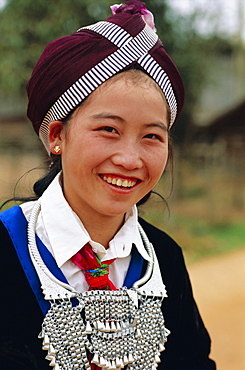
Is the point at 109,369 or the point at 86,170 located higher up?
the point at 86,170

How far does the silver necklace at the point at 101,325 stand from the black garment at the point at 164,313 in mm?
53

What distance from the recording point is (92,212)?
176cm

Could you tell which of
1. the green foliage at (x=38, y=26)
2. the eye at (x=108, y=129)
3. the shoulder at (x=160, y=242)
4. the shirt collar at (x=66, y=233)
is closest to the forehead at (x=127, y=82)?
the eye at (x=108, y=129)

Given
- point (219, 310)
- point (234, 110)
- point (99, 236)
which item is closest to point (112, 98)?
point (99, 236)

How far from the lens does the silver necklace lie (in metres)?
1.57

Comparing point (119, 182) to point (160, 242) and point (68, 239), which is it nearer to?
point (68, 239)

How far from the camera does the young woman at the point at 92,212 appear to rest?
1578 millimetres

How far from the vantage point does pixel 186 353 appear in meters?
1.97

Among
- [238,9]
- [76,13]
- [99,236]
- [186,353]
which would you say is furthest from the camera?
[238,9]

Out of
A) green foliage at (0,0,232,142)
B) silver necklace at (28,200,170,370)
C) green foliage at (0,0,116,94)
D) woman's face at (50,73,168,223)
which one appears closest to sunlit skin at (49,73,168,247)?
woman's face at (50,73,168,223)

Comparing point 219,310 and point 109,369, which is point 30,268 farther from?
point 219,310

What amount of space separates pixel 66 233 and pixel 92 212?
12cm

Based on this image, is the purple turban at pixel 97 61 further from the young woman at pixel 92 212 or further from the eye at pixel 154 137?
the eye at pixel 154 137

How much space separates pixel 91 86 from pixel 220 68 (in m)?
14.6
